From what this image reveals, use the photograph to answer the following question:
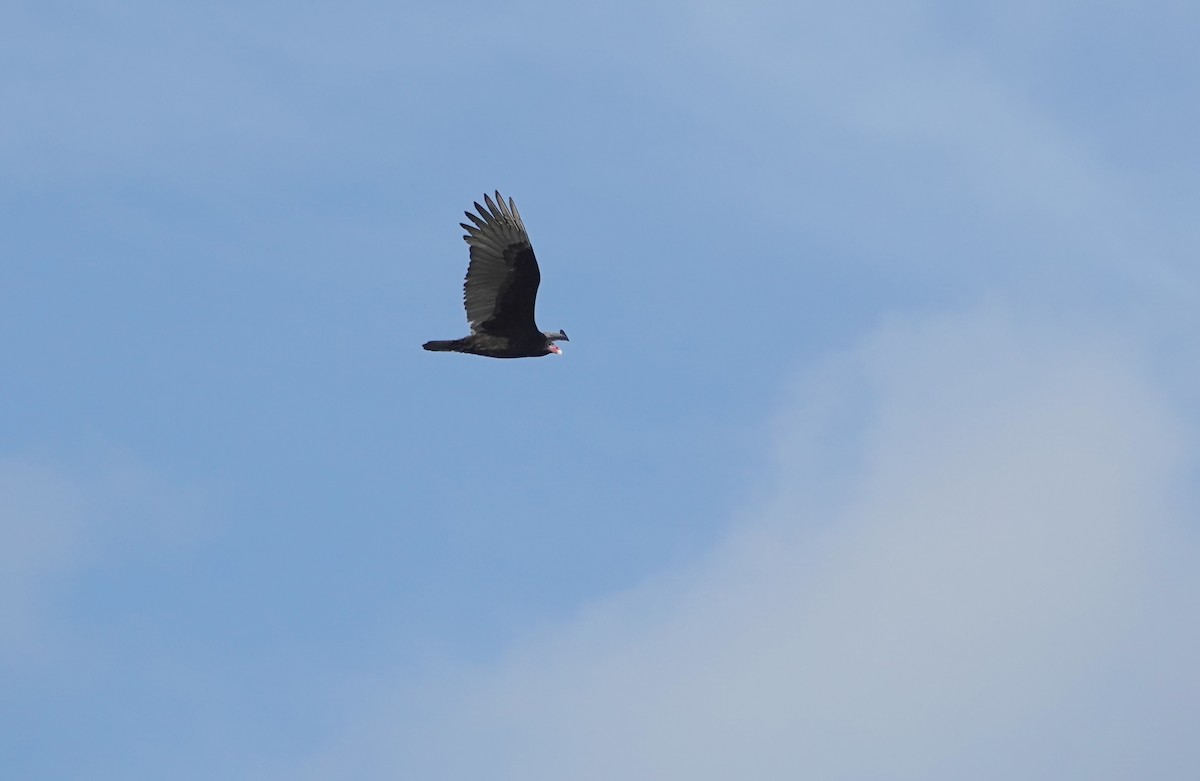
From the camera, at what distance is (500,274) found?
5616cm

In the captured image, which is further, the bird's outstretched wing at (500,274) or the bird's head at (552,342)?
the bird's head at (552,342)

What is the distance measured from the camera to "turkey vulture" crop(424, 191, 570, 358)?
5538 centimetres

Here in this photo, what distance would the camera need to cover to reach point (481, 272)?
56156 millimetres

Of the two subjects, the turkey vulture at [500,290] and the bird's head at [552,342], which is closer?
the turkey vulture at [500,290]

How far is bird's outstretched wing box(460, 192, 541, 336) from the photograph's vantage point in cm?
5534

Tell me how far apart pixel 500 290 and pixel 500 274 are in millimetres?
491

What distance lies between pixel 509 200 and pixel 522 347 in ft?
13.7

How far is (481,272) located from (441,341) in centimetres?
198

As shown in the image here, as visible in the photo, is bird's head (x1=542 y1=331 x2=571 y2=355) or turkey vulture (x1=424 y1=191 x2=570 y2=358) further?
bird's head (x1=542 y1=331 x2=571 y2=355)

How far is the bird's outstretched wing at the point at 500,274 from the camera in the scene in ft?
182

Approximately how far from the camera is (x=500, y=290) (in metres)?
56.5

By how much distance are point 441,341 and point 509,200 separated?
3886 mm

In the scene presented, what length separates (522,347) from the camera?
57.9 m

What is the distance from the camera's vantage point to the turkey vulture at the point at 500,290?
55375mm
